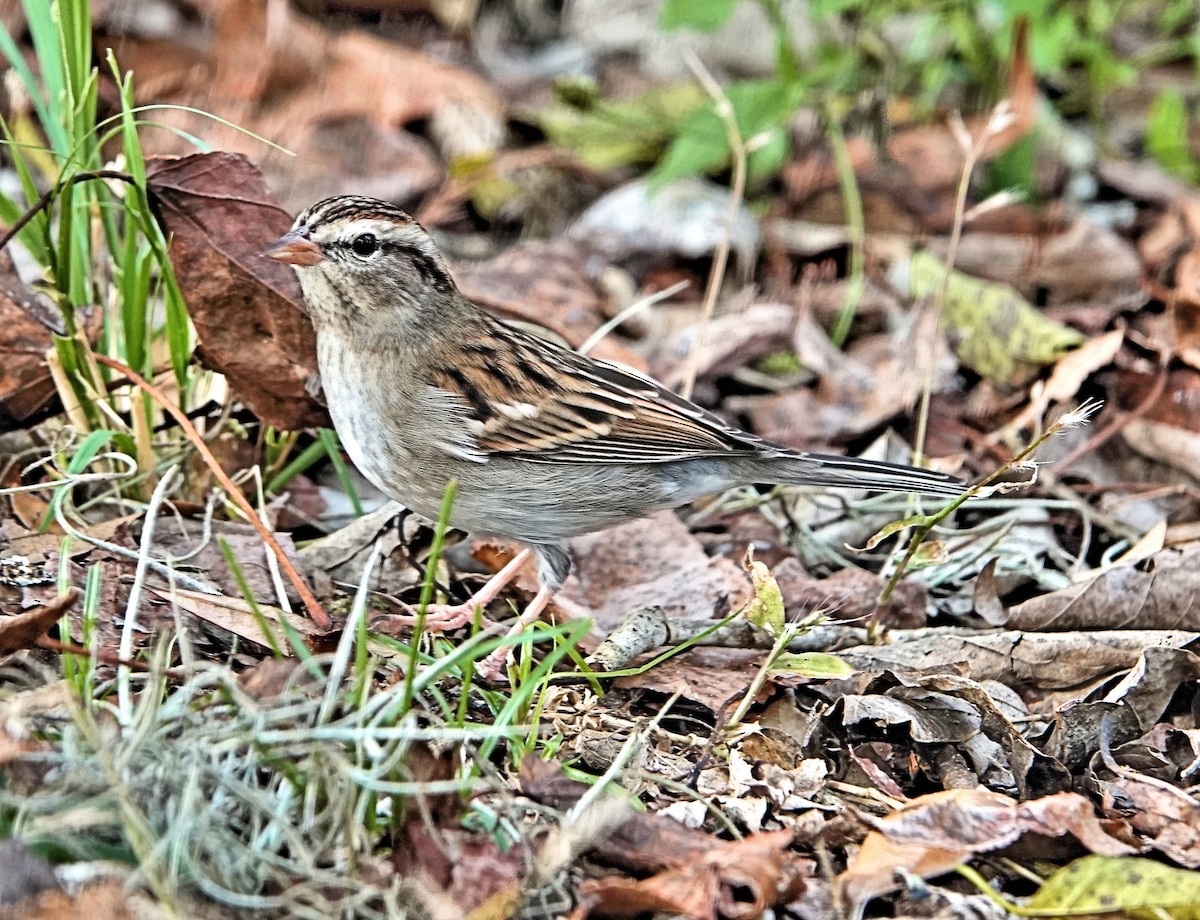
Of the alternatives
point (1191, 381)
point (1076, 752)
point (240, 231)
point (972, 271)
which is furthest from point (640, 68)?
point (1076, 752)

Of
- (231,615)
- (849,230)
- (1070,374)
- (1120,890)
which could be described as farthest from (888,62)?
(1120,890)

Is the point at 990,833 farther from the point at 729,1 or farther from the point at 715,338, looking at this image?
the point at 729,1

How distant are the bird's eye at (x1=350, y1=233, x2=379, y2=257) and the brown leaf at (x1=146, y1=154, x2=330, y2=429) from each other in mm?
180

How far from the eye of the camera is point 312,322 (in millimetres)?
3963

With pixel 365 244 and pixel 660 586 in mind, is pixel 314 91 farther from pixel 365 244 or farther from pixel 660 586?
pixel 660 586

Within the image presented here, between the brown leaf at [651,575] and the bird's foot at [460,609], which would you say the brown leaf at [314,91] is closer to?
the brown leaf at [651,575]

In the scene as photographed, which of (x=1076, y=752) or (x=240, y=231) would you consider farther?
(x=240, y=231)

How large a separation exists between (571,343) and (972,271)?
185 centimetres

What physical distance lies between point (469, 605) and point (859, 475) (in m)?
1.10

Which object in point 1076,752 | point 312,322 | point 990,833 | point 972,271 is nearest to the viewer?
point 990,833

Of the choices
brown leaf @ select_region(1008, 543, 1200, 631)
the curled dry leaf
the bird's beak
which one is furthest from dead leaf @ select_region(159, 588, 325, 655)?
brown leaf @ select_region(1008, 543, 1200, 631)

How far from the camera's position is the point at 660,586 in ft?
13.5

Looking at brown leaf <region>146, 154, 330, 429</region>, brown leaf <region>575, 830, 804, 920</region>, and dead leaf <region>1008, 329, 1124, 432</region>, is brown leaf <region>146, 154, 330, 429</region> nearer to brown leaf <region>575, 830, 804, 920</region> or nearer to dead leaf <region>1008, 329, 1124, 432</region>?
brown leaf <region>575, 830, 804, 920</region>

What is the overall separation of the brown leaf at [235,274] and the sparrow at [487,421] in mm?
94
